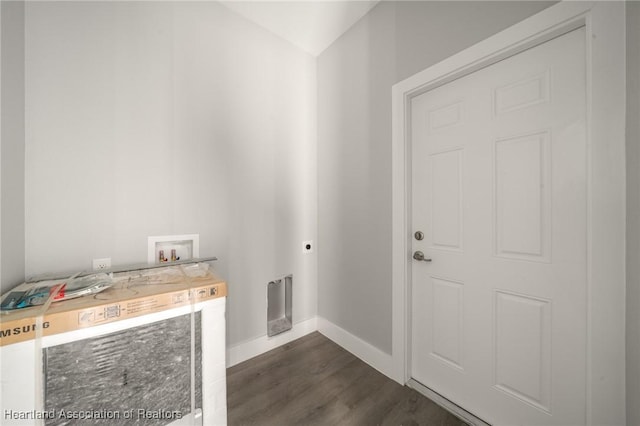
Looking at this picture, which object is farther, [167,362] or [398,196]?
[398,196]

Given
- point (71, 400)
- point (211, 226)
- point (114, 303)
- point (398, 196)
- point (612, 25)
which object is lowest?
point (71, 400)

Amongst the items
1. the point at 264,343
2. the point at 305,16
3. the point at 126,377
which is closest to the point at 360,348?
the point at 264,343

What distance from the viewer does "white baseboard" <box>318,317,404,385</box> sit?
65.0 inches

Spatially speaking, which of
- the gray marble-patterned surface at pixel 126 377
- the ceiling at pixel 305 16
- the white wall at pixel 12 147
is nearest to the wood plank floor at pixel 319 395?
the gray marble-patterned surface at pixel 126 377

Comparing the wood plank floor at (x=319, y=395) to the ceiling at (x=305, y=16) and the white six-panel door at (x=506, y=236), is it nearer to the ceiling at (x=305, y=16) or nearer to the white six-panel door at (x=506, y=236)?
the white six-panel door at (x=506, y=236)

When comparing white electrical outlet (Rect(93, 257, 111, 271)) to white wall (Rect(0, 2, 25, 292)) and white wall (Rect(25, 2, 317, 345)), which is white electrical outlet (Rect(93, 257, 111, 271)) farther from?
white wall (Rect(0, 2, 25, 292))

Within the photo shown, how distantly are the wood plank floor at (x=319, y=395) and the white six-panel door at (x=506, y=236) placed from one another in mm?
245

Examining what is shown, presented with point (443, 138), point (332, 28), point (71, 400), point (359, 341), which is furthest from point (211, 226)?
point (332, 28)

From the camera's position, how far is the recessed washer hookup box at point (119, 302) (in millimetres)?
739

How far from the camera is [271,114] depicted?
77.0 inches

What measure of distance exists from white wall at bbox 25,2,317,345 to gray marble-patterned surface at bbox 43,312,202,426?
65cm

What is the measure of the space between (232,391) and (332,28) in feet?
9.50

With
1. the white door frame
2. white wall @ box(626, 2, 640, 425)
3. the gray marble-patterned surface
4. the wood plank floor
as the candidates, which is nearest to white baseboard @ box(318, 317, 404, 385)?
the wood plank floor

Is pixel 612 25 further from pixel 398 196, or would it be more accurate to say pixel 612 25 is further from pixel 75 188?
pixel 75 188
